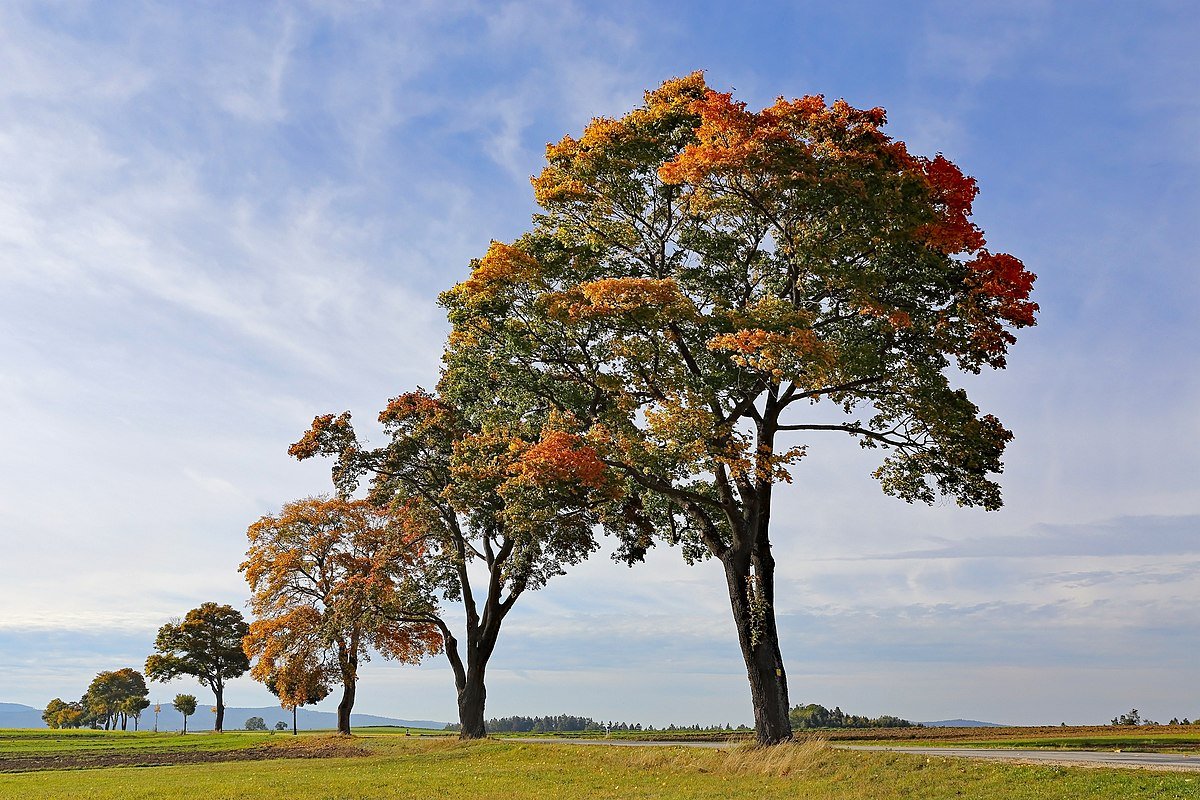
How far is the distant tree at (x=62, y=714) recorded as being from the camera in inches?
4053

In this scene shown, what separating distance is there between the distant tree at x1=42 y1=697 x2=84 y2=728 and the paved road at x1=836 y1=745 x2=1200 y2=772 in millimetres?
108910

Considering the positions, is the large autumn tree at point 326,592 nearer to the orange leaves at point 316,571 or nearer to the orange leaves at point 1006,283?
the orange leaves at point 316,571

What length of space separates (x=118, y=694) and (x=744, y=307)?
99289 millimetres

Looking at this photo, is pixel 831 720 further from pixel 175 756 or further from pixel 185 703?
pixel 185 703

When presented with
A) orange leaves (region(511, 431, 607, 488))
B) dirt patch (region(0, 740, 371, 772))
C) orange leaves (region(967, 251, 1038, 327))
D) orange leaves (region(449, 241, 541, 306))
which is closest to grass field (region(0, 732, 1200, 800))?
dirt patch (region(0, 740, 371, 772))

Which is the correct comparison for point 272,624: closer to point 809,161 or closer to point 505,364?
point 505,364

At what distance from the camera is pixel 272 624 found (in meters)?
45.7

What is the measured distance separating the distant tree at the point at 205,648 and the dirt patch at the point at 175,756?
3165 cm

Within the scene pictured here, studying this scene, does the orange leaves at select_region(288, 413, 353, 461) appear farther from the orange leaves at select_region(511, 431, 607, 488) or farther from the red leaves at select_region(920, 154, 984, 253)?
the red leaves at select_region(920, 154, 984, 253)

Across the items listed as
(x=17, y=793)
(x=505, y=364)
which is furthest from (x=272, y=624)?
(x=505, y=364)

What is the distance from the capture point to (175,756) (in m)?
37.2

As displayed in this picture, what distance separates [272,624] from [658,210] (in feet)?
103

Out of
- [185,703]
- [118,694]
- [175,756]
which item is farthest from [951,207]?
[118,694]

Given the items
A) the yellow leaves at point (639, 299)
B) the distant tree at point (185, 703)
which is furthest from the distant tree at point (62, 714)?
the yellow leaves at point (639, 299)
